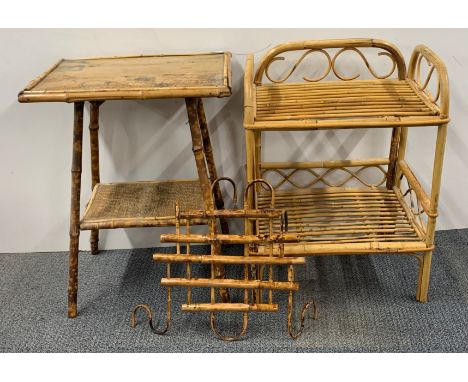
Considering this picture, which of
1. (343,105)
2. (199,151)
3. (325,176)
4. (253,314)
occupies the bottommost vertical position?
(253,314)

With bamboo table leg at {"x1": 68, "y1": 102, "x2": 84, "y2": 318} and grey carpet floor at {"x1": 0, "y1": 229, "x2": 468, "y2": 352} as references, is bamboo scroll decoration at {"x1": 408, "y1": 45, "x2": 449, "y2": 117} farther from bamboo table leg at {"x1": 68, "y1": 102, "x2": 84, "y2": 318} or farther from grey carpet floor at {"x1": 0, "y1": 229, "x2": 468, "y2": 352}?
bamboo table leg at {"x1": 68, "y1": 102, "x2": 84, "y2": 318}

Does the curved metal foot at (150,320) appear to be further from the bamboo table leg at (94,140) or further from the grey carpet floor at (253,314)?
the bamboo table leg at (94,140)

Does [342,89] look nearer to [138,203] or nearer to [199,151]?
[199,151]

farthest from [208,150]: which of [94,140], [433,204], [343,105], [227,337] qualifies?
[433,204]

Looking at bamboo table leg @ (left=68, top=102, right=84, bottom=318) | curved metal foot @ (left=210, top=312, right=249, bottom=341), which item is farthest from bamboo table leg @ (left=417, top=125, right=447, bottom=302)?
bamboo table leg @ (left=68, top=102, right=84, bottom=318)

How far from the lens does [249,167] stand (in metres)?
1.59

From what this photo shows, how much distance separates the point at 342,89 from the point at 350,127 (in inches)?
10.0

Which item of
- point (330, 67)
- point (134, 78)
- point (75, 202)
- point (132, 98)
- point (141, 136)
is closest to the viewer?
point (132, 98)

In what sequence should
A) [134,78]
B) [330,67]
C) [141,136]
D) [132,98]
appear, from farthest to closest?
[141,136]
[330,67]
[134,78]
[132,98]

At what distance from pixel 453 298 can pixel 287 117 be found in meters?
0.86

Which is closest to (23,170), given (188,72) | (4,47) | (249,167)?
(4,47)

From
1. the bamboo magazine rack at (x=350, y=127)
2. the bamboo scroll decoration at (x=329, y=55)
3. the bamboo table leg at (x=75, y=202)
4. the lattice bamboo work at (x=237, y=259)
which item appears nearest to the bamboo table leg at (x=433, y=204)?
the bamboo magazine rack at (x=350, y=127)

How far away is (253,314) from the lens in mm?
1776

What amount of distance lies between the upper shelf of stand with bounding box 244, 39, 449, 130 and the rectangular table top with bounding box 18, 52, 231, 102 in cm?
12
